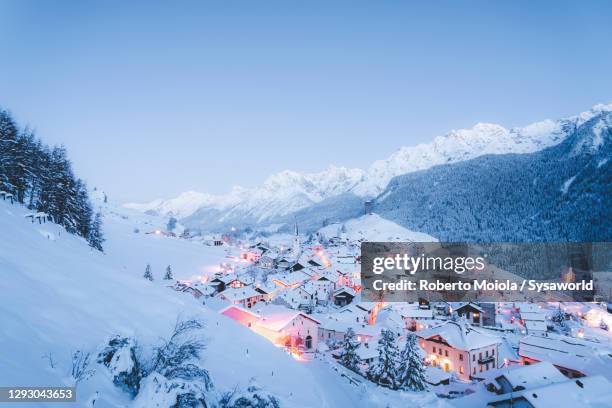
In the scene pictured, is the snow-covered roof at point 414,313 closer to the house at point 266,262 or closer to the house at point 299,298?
the house at point 299,298

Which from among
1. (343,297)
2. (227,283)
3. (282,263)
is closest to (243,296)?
(227,283)

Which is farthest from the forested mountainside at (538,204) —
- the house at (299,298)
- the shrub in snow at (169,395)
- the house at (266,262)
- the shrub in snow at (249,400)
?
the shrub in snow at (169,395)

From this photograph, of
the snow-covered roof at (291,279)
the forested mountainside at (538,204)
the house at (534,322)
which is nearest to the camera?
the house at (534,322)

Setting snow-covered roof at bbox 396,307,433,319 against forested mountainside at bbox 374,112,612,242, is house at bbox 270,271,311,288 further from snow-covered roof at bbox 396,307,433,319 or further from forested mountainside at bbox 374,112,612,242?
forested mountainside at bbox 374,112,612,242

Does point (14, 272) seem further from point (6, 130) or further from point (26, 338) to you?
point (6, 130)

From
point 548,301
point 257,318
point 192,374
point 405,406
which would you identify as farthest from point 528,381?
point 548,301

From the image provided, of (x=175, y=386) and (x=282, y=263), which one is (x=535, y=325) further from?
(x=175, y=386)
